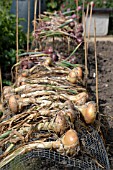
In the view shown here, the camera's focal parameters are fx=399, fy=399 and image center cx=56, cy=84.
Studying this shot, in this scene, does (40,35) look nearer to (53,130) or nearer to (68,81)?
(68,81)

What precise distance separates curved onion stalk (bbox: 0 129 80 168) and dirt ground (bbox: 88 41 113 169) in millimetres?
617

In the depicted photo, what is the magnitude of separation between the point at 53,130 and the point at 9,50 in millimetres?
2984

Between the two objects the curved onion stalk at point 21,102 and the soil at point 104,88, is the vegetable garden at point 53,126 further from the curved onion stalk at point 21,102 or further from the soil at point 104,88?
the soil at point 104,88

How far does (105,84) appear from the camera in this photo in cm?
448

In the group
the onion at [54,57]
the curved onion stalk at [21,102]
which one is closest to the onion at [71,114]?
the curved onion stalk at [21,102]

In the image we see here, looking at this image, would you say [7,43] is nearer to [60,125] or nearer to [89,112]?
[89,112]

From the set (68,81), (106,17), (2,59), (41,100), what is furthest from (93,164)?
(106,17)

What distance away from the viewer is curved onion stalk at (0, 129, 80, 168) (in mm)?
2082

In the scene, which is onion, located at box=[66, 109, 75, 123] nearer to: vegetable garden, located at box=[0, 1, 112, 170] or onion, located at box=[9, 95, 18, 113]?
vegetable garden, located at box=[0, 1, 112, 170]

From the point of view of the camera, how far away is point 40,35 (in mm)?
4539

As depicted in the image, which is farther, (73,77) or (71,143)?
(73,77)

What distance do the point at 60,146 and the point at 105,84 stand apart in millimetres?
2457

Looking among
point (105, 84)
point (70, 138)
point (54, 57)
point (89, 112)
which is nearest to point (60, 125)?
point (70, 138)

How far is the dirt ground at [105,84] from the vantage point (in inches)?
125
